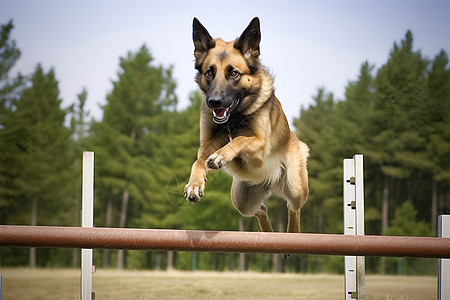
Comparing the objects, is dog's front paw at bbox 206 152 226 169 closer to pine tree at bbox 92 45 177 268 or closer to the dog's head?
the dog's head

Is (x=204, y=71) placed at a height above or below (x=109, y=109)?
below

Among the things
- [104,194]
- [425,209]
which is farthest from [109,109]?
[425,209]

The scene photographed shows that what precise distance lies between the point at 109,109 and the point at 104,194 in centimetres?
593

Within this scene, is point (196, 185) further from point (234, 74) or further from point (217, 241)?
point (234, 74)

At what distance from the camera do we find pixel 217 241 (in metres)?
2.91

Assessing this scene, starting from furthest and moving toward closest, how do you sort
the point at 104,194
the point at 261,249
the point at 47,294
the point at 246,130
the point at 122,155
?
the point at 104,194
the point at 122,155
the point at 47,294
the point at 246,130
the point at 261,249

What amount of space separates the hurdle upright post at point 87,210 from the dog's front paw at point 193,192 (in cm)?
146

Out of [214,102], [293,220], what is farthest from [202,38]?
[293,220]

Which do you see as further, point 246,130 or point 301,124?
point 301,124

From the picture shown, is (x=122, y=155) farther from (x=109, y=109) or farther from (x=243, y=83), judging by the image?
(x=243, y=83)

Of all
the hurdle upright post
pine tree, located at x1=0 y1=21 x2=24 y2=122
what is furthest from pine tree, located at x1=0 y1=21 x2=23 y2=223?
the hurdle upright post

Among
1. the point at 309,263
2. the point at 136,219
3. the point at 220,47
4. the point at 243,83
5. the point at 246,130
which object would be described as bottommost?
the point at 309,263

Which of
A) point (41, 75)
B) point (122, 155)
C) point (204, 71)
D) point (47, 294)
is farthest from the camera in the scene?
point (122, 155)

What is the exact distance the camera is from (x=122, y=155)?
30.3m
